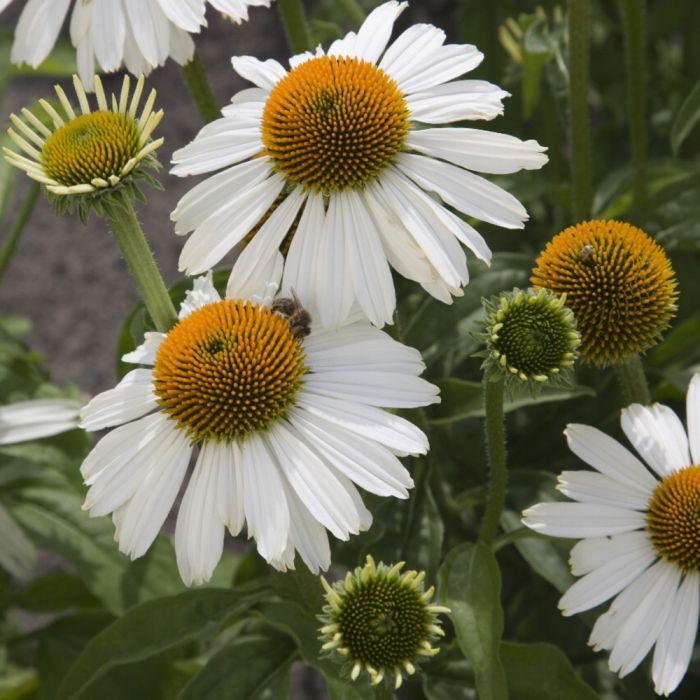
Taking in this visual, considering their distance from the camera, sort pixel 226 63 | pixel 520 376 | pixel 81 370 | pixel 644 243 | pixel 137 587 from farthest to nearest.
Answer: pixel 226 63
pixel 81 370
pixel 137 587
pixel 644 243
pixel 520 376

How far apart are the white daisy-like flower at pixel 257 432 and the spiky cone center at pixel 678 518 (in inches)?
9.4

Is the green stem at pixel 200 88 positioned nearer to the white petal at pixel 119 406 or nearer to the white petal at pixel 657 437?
the white petal at pixel 119 406

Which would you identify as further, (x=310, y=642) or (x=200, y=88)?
(x=200, y=88)

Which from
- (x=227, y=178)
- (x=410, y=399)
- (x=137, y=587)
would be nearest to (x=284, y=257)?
(x=227, y=178)

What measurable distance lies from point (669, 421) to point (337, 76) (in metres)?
0.43

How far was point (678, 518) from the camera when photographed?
93 centimetres

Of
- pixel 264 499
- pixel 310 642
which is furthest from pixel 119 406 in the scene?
pixel 310 642

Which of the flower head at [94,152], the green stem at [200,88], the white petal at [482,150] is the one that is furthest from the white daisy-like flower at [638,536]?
the green stem at [200,88]

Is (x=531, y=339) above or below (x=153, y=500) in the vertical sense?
above

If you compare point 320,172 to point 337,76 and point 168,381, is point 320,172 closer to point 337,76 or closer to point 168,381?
point 337,76

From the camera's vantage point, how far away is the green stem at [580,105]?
116 cm

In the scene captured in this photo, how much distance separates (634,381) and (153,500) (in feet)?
1.50

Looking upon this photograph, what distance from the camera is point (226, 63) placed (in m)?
2.68

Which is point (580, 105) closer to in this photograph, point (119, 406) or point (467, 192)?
point (467, 192)
